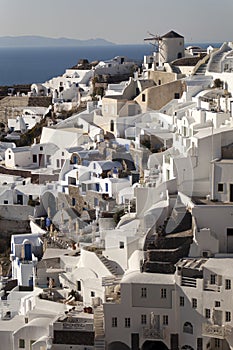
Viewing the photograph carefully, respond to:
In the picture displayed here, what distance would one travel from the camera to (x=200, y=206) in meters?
21.4

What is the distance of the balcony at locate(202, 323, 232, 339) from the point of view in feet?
63.7

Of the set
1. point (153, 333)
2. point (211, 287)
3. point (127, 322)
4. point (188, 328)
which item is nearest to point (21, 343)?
point (127, 322)

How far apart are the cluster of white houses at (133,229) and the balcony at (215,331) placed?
0.02 metres

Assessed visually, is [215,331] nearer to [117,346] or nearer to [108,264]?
[117,346]

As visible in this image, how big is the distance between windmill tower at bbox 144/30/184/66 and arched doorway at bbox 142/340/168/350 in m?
20.1

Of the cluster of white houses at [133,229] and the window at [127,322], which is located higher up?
the cluster of white houses at [133,229]

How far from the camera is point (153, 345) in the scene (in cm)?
2056

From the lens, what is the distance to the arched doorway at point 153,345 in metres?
20.3

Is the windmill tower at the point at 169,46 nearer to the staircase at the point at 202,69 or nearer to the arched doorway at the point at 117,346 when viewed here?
the staircase at the point at 202,69

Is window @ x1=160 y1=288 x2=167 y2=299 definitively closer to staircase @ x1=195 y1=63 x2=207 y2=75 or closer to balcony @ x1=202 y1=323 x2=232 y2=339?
balcony @ x1=202 y1=323 x2=232 y2=339

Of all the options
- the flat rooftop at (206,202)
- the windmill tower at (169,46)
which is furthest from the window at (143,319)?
the windmill tower at (169,46)

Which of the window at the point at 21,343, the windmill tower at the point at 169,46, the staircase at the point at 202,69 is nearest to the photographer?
the window at the point at 21,343

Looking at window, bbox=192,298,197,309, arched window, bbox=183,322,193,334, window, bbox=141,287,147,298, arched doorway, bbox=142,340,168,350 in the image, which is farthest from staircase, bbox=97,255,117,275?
window, bbox=192,298,197,309

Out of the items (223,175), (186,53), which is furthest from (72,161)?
(186,53)
